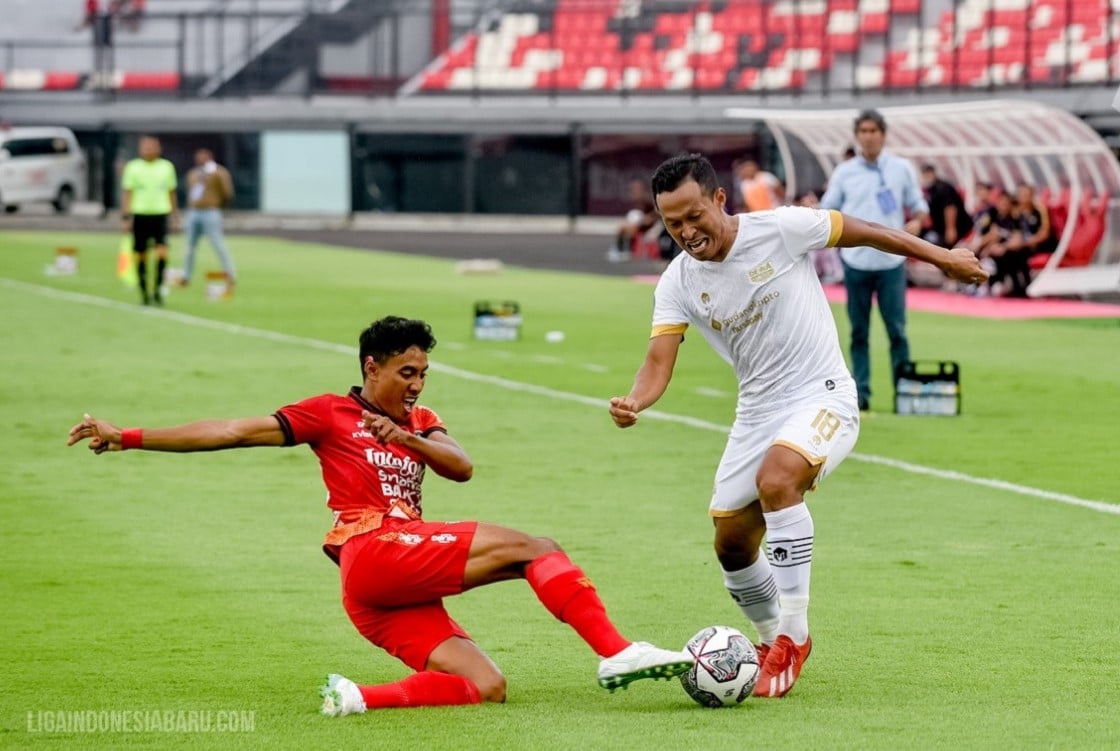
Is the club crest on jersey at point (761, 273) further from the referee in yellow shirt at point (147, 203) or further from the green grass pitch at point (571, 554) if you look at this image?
the referee in yellow shirt at point (147, 203)

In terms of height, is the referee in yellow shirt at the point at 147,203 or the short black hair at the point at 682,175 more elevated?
the short black hair at the point at 682,175

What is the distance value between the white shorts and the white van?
50033 millimetres

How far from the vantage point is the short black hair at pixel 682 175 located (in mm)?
7250

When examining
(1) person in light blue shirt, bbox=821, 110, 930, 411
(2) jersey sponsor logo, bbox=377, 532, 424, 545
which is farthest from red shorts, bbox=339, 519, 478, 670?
(1) person in light blue shirt, bbox=821, 110, 930, 411

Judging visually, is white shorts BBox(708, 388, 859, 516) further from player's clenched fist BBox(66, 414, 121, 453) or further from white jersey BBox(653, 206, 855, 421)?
player's clenched fist BBox(66, 414, 121, 453)

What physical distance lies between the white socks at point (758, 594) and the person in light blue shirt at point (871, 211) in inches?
320

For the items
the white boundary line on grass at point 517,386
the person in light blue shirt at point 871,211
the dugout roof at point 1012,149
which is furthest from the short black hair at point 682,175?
the dugout roof at point 1012,149

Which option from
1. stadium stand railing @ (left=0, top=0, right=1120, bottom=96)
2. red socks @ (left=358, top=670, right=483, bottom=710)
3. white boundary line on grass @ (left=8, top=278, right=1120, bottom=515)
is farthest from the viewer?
stadium stand railing @ (left=0, top=0, right=1120, bottom=96)

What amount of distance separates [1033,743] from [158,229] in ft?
70.5

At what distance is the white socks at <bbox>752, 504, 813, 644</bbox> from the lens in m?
7.32

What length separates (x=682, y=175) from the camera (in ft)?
23.8

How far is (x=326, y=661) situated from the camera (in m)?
7.97

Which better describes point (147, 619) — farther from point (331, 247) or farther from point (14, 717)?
point (331, 247)

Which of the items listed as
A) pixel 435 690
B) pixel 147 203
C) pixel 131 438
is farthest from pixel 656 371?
pixel 147 203
